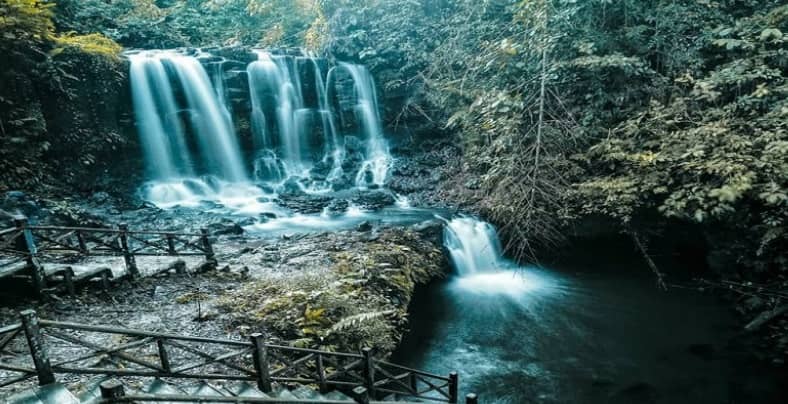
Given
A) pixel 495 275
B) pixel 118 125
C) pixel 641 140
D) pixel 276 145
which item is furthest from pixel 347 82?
pixel 641 140

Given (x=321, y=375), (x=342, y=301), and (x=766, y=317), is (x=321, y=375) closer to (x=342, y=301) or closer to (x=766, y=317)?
(x=342, y=301)

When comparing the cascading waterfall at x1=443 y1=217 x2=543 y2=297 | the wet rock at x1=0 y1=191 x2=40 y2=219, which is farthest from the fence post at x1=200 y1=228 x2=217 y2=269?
the cascading waterfall at x1=443 y1=217 x2=543 y2=297

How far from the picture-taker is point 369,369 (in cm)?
634

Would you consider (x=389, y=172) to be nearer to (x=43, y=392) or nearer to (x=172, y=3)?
(x=43, y=392)

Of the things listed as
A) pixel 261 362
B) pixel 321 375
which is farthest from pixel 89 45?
pixel 321 375

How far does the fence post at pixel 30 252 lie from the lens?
23.4 ft

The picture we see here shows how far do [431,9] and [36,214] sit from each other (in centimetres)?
1808

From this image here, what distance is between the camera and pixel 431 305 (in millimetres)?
11680

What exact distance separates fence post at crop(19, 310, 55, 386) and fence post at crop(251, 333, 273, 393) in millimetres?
2005

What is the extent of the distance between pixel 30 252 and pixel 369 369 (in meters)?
6.12

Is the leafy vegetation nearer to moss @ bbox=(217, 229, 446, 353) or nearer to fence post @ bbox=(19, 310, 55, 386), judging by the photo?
moss @ bbox=(217, 229, 446, 353)

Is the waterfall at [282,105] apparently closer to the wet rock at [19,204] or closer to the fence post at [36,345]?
the wet rock at [19,204]

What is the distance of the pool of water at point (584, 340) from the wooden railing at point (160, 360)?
→ 2459 millimetres

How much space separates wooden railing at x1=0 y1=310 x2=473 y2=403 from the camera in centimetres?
421
